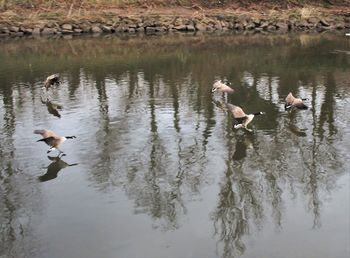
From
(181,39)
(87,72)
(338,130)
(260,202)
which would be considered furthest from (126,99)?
(181,39)

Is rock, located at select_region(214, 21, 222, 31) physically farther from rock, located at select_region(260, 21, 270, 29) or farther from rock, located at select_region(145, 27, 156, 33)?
rock, located at select_region(145, 27, 156, 33)

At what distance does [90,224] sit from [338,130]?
24.9 feet

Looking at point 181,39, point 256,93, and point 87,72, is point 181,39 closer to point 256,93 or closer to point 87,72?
point 87,72

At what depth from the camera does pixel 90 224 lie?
29.2 feet

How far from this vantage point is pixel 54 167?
11.4 meters

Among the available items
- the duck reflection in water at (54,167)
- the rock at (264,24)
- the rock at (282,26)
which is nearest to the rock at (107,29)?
the rock at (264,24)

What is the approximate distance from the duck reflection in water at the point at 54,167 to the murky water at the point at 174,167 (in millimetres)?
23

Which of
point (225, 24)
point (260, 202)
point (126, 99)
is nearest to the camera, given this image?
point (260, 202)

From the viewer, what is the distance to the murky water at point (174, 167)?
843cm

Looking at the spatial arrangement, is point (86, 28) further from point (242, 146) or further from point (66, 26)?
point (242, 146)

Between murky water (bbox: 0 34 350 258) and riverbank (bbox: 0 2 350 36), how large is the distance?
1465 cm

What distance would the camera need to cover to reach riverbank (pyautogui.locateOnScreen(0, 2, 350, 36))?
35.9 meters

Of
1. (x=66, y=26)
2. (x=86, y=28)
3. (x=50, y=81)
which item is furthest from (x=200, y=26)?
(x=50, y=81)

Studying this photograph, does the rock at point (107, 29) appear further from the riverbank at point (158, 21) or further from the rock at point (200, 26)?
the rock at point (200, 26)
